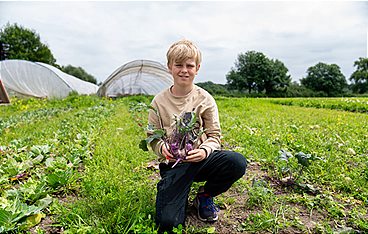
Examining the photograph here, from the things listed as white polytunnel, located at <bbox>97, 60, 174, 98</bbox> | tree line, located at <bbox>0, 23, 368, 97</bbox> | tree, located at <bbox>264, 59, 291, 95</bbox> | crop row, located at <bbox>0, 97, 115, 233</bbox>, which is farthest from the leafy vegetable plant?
tree, located at <bbox>264, 59, 291, 95</bbox>

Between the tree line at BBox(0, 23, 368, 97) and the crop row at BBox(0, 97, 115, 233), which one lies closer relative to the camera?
the crop row at BBox(0, 97, 115, 233)

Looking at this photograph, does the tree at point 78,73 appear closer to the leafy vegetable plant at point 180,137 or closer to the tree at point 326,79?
the tree at point 326,79

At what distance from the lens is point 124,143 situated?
371 cm

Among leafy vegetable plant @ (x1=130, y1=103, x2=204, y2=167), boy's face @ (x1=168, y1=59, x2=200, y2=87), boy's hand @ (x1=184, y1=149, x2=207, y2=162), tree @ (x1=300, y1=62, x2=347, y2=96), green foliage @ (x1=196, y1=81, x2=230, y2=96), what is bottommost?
boy's hand @ (x1=184, y1=149, x2=207, y2=162)

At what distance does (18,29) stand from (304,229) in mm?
45537

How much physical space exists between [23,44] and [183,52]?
1698 inches

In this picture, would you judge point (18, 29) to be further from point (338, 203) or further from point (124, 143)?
point (338, 203)

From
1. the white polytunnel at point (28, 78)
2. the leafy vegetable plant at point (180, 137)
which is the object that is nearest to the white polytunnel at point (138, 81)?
the white polytunnel at point (28, 78)

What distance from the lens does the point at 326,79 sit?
46.6 metres

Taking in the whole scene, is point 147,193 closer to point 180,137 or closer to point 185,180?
point 185,180

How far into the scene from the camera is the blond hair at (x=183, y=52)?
182cm

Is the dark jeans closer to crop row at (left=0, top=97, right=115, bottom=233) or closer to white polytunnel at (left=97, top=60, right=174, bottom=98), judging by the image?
crop row at (left=0, top=97, right=115, bottom=233)

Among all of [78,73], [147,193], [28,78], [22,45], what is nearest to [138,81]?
[28,78]

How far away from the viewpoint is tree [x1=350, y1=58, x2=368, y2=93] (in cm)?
4578
